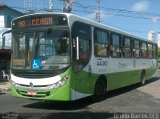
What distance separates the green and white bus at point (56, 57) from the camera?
39.7ft

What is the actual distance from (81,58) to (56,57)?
115 centimetres

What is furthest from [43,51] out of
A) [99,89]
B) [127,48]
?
[127,48]

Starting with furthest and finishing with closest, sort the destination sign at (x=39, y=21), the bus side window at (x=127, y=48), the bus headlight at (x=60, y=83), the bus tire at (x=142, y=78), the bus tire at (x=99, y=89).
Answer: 1. the bus tire at (x=142, y=78)
2. the bus side window at (x=127, y=48)
3. the bus tire at (x=99, y=89)
4. the destination sign at (x=39, y=21)
5. the bus headlight at (x=60, y=83)

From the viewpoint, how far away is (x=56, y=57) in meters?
12.1

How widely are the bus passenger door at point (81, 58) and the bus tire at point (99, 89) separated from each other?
0.90 metres

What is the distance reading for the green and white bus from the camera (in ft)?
39.7

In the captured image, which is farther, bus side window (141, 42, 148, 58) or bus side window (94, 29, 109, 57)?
bus side window (141, 42, 148, 58)

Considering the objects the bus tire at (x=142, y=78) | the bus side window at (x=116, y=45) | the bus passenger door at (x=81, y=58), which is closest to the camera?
the bus passenger door at (x=81, y=58)

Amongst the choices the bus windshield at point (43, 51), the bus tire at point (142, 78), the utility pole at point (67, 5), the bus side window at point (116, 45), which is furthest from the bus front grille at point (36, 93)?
the utility pole at point (67, 5)

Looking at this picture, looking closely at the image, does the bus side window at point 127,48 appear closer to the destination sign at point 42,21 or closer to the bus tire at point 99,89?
the bus tire at point 99,89

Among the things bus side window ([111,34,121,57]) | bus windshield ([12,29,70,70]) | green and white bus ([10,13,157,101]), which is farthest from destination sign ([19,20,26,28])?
bus side window ([111,34,121,57])

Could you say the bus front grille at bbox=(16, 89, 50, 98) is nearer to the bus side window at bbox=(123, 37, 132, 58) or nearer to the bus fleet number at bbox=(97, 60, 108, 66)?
the bus fleet number at bbox=(97, 60, 108, 66)

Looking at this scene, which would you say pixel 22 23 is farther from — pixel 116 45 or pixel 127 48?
pixel 127 48

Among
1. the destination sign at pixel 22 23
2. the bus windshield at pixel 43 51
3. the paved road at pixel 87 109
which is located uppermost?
the destination sign at pixel 22 23
